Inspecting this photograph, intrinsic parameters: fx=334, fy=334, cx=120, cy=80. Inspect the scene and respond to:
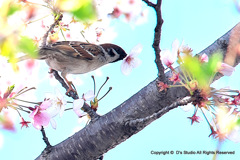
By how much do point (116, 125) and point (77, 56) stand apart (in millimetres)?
1652

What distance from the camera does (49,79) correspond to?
12.5ft

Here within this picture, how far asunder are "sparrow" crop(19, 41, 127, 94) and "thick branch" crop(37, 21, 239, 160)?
861mm

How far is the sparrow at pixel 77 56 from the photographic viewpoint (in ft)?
12.6

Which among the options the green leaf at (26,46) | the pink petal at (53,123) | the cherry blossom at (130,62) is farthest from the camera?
the cherry blossom at (130,62)

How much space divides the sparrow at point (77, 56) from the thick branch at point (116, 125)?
0.86 m

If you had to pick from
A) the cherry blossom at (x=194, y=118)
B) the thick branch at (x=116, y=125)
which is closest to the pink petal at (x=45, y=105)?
the thick branch at (x=116, y=125)

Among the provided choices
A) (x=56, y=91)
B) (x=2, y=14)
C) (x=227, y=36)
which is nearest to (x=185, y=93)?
(x=227, y=36)

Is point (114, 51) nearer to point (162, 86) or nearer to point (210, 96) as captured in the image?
point (162, 86)

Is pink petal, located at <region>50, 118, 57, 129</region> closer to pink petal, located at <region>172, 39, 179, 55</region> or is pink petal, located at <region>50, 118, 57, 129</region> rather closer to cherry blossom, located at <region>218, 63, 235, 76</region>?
pink petal, located at <region>172, 39, 179, 55</region>

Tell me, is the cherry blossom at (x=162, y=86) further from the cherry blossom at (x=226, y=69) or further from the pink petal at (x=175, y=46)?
the cherry blossom at (x=226, y=69)

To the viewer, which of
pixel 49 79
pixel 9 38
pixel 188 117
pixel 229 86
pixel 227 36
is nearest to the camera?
pixel 9 38

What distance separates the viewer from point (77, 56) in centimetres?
417

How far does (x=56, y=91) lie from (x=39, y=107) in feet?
0.89

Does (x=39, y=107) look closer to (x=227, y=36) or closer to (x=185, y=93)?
(x=185, y=93)
